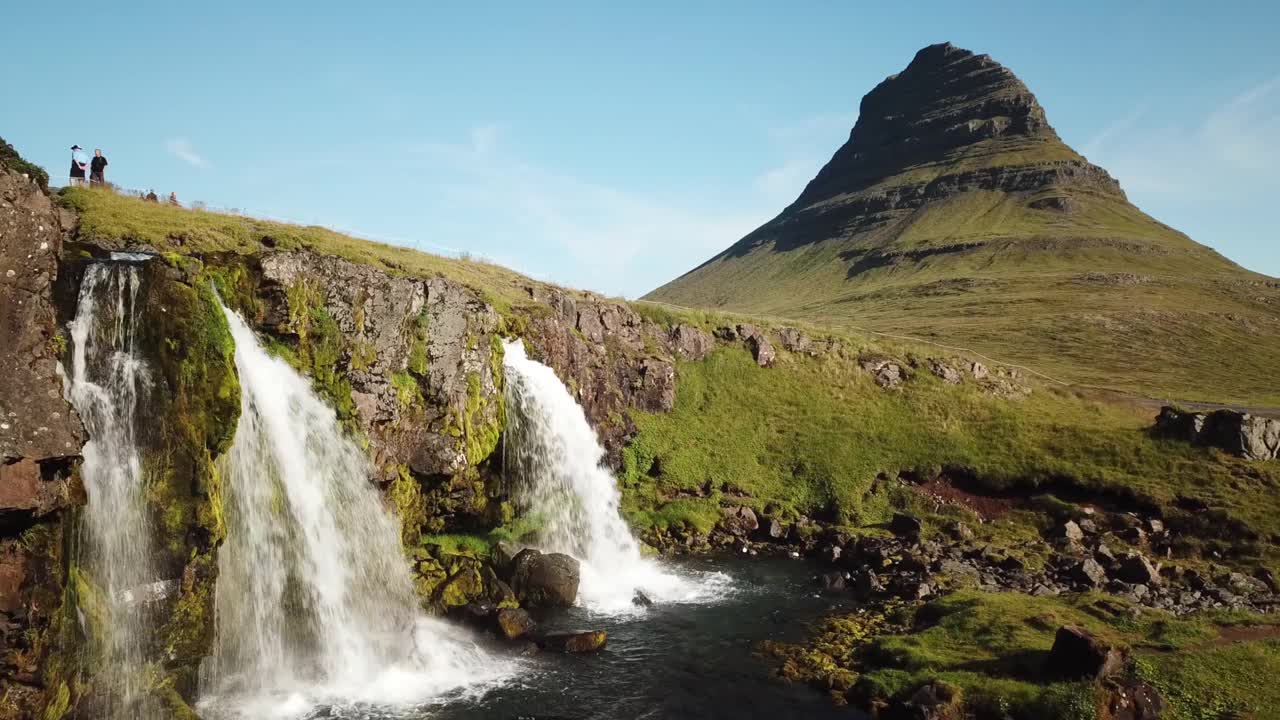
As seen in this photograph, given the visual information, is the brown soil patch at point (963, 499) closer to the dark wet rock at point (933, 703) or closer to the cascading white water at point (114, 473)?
the dark wet rock at point (933, 703)

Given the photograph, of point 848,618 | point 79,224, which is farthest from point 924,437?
point 79,224

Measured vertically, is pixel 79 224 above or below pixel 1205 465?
above

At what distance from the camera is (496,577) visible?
30922 millimetres

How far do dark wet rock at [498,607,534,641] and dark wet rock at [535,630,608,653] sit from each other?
0.85m

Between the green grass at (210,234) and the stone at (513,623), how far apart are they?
18.6 metres

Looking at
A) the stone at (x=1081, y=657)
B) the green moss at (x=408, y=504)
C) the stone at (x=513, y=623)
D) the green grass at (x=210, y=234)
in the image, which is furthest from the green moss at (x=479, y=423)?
the stone at (x=1081, y=657)

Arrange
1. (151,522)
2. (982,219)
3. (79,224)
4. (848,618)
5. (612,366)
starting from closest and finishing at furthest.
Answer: (151,522)
(848,618)
(79,224)
(612,366)
(982,219)

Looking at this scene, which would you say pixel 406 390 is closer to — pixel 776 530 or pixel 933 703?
pixel 776 530

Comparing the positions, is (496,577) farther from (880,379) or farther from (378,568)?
(880,379)

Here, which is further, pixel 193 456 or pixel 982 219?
pixel 982 219

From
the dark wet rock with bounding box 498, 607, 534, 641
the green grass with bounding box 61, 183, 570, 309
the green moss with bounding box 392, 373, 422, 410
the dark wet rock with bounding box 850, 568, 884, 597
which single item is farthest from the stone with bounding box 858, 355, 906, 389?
the dark wet rock with bounding box 498, 607, 534, 641

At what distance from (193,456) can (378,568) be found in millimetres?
9647

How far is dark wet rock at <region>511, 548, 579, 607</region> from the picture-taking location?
30.5 metres

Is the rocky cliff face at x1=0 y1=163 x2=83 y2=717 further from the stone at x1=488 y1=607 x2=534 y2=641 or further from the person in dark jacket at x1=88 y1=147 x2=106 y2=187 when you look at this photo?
the person in dark jacket at x1=88 y1=147 x2=106 y2=187
